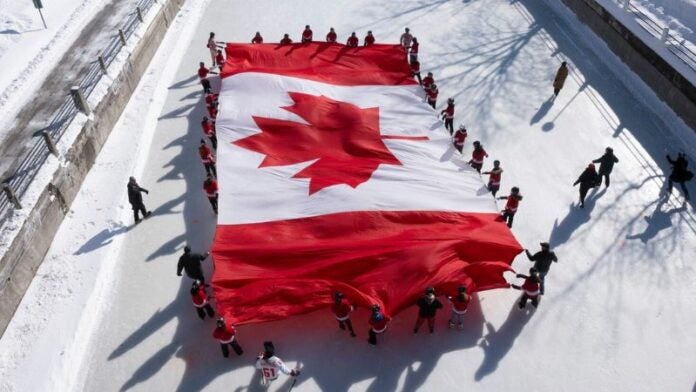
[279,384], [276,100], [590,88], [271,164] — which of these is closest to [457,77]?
[590,88]

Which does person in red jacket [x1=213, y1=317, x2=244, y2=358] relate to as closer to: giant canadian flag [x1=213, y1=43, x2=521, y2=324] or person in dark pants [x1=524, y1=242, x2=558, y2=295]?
giant canadian flag [x1=213, y1=43, x2=521, y2=324]

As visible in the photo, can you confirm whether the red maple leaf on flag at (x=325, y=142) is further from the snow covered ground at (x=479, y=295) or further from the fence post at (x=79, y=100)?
the fence post at (x=79, y=100)

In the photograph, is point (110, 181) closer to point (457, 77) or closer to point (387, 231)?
point (387, 231)

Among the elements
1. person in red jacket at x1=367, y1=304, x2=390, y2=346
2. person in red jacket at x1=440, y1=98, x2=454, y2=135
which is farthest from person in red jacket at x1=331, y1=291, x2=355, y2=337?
person in red jacket at x1=440, y1=98, x2=454, y2=135

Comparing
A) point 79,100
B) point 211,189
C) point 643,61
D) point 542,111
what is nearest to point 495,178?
point 542,111

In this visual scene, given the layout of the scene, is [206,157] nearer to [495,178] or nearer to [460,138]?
[460,138]

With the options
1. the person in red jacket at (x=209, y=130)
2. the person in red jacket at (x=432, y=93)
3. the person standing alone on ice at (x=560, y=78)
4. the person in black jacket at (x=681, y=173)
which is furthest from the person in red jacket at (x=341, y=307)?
the person standing alone on ice at (x=560, y=78)
